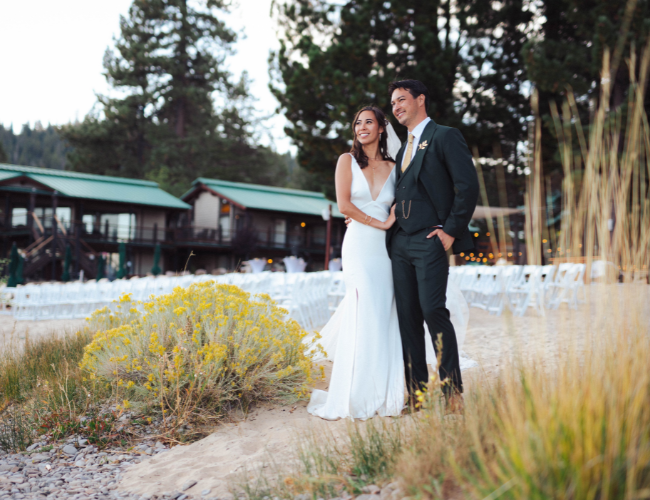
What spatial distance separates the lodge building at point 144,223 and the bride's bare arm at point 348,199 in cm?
2037

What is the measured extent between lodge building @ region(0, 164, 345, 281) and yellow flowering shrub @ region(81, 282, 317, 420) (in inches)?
784

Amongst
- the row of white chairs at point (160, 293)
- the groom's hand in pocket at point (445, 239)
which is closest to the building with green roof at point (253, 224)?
the row of white chairs at point (160, 293)

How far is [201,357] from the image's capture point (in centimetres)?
381

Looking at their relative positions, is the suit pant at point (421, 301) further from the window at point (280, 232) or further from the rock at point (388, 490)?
the window at point (280, 232)

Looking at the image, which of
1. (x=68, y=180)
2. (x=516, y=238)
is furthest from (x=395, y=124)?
(x=68, y=180)

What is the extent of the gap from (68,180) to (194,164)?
1089 centimetres

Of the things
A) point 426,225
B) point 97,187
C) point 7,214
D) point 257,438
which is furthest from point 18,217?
point 426,225

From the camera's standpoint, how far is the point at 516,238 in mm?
21797

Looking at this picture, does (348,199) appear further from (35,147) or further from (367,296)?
(35,147)

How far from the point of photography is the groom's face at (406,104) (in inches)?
136

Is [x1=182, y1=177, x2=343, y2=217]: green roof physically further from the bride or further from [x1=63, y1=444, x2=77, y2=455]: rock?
[x1=63, y1=444, x2=77, y2=455]: rock

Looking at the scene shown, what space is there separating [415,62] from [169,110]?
27.6m

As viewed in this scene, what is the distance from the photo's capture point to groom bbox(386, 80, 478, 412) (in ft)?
10.4

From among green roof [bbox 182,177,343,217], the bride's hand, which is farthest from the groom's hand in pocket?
green roof [bbox 182,177,343,217]
